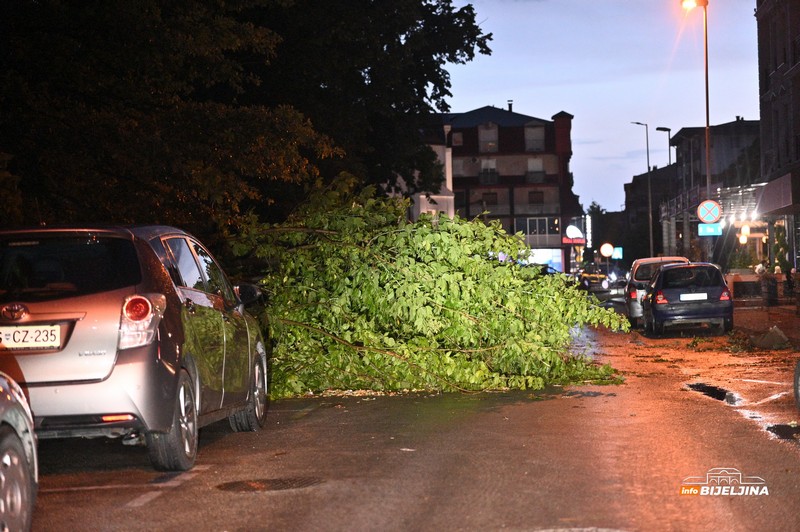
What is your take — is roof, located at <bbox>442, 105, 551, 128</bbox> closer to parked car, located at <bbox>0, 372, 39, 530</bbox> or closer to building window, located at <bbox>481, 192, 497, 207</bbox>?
building window, located at <bbox>481, 192, 497, 207</bbox>

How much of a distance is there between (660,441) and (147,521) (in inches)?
175

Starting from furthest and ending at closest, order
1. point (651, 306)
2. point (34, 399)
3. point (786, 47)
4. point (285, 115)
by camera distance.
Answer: point (786, 47), point (651, 306), point (285, 115), point (34, 399)

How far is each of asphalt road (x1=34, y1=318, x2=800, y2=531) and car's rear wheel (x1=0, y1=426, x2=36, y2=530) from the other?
547 mm

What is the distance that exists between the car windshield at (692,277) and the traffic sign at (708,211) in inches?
684

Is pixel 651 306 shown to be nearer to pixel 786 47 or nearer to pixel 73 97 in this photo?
pixel 73 97

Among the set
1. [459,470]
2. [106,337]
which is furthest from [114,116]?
[459,470]

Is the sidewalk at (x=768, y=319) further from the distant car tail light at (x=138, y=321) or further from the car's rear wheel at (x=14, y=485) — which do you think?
the car's rear wheel at (x=14, y=485)

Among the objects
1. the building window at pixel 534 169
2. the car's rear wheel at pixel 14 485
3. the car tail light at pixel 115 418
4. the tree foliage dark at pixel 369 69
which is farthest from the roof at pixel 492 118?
the car's rear wheel at pixel 14 485

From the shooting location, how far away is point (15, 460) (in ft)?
19.9

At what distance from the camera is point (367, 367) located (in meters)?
13.7

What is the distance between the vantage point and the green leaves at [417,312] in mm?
13609

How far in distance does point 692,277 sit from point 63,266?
18.7 meters

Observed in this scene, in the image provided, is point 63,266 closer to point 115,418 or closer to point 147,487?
point 115,418

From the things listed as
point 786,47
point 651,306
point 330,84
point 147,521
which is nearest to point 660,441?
point 147,521
